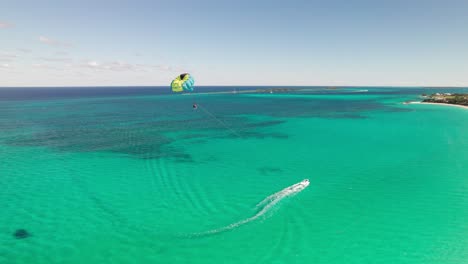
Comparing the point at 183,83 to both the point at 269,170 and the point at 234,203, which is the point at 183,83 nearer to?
the point at 269,170

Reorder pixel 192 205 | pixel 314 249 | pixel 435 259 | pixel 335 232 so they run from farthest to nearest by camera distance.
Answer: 1. pixel 192 205
2. pixel 335 232
3. pixel 314 249
4. pixel 435 259

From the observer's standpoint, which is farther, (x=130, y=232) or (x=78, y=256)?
(x=130, y=232)

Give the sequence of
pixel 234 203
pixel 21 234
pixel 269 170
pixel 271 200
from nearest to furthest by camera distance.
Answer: pixel 21 234 → pixel 234 203 → pixel 271 200 → pixel 269 170

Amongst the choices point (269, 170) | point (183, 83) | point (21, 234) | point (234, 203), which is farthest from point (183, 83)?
point (21, 234)

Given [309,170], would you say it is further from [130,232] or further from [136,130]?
[136,130]

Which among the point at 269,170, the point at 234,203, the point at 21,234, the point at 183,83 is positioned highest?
the point at 183,83

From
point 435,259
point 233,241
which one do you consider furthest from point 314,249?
point 435,259

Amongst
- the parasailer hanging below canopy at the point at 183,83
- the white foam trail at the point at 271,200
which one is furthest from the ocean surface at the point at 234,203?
the parasailer hanging below canopy at the point at 183,83

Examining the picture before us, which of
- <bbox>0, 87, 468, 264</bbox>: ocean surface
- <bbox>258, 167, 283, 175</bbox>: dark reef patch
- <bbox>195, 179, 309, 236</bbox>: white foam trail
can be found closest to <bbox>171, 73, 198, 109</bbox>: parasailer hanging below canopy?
<bbox>0, 87, 468, 264</bbox>: ocean surface
